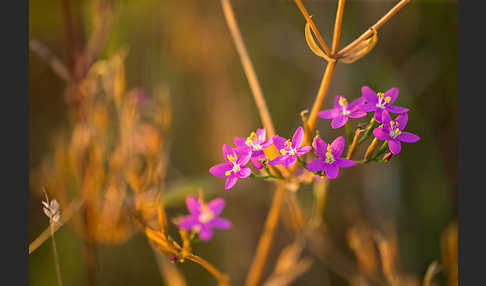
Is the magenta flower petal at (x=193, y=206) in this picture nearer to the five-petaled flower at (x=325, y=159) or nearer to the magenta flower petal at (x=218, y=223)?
the magenta flower petal at (x=218, y=223)

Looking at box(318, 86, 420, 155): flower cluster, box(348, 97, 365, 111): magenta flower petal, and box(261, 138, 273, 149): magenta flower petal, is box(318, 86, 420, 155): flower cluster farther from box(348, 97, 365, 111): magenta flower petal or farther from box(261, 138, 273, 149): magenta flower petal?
box(261, 138, 273, 149): magenta flower petal

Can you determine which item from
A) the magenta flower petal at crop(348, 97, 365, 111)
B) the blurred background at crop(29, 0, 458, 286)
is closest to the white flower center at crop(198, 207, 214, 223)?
the magenta flower petal at crop(348, 97, 365, 111)

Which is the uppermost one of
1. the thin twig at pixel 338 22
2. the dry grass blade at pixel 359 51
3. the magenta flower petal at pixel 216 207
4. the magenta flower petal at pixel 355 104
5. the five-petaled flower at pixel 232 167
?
the thin twig at pixel 338 22

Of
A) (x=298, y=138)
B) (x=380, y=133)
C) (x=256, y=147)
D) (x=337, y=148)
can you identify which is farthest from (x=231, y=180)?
(x=380, y=133)

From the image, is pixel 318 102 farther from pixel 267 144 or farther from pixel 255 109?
→ pixel 255 109

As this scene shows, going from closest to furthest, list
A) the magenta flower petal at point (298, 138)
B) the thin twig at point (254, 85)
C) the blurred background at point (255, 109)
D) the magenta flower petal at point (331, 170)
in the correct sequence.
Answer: the magenta flower petal at point (331, 170) < the magenta flower petal at point (298, 138) < the thin twig at point (254, 85) < the blurred background at point (255, 109)

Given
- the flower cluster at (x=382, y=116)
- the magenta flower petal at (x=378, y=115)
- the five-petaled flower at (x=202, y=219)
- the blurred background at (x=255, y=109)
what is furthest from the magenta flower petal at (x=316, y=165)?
the blurred background at (x=255, y=109)
